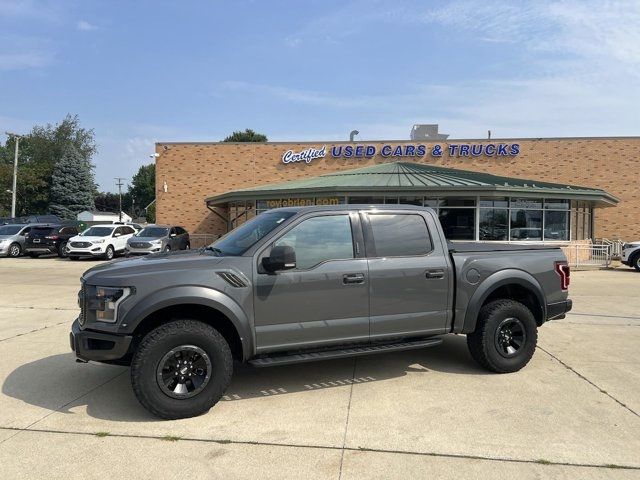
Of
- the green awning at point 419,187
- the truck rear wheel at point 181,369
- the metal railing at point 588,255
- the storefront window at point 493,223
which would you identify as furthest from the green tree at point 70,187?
the truck rear wheel at point 181,369

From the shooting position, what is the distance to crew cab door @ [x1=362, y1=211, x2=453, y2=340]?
193 inches

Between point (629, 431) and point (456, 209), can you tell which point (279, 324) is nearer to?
point (629, 431)

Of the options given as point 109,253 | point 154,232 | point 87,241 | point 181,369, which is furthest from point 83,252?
point 181,369

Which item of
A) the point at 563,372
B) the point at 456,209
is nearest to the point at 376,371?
the point at 563,372

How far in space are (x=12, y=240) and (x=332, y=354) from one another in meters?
23.5

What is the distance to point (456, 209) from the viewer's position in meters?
21.8

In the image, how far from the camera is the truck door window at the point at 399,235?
5.08 meters

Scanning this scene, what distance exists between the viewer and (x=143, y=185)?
116 metres

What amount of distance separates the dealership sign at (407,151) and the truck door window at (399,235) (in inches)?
946

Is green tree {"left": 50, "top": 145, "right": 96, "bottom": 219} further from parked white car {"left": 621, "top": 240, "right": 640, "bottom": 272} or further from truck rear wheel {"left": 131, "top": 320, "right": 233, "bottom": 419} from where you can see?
truck rear wheel {"left": 131, "top": 320, "right": 233, "bottom": 419}

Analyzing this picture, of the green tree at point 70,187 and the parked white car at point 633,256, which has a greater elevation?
the green tree at point 70,187

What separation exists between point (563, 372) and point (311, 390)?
2.85 meters

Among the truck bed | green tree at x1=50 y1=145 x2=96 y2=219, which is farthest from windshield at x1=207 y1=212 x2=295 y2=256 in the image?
green tree at x1=50 y1=145 x2=96 y2=219

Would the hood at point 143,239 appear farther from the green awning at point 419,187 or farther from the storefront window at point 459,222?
the storefront window at point 459,222
